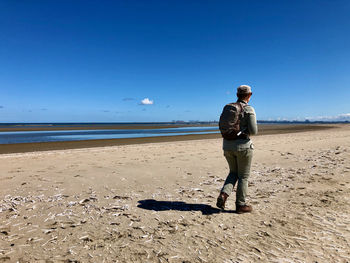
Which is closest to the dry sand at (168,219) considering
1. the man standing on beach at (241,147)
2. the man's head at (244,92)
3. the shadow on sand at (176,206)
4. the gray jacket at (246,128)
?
the shadow on sand at (176,206)

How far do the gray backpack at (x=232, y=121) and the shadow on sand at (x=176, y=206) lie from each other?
A: 163cm

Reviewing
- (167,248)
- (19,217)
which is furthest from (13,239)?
(167,248)

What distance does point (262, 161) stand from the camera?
1048 cm

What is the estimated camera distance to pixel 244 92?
4.47 meters

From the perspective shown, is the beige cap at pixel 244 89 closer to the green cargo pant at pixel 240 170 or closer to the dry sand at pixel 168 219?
the green cargo pant at pixel 240 170

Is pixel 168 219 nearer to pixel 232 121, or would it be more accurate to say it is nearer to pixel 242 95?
pixel 232 121

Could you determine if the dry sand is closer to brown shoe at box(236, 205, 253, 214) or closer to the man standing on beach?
brown shoe at box(236, 205, 253, 214)

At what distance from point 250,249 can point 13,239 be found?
364cm

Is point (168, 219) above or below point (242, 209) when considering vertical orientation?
below

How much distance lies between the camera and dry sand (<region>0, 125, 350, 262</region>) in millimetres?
3207

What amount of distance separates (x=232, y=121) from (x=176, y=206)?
230 centimetres

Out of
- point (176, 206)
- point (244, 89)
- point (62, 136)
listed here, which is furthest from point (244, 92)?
point (62, 136)

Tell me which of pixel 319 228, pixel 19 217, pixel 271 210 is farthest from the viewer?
pixel 271 210

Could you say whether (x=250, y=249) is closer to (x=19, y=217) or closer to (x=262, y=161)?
(x=19, y=217)
